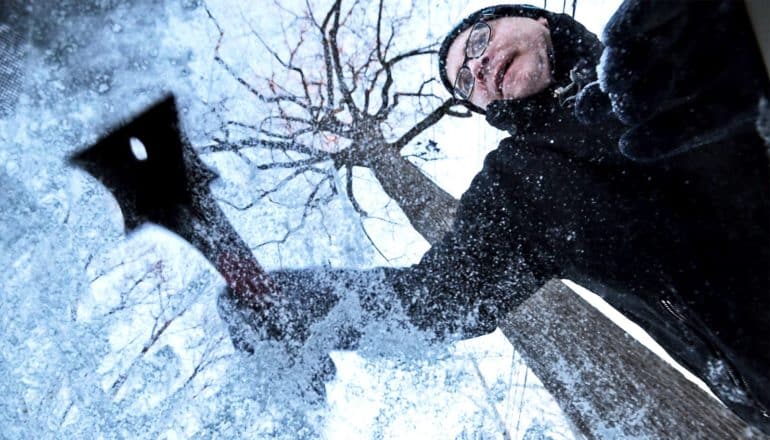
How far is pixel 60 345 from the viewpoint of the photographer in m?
2.42

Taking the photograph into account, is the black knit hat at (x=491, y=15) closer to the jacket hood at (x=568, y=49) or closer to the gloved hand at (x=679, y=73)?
the jacket hood at (x=568, y=49)

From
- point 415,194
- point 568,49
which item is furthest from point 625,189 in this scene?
point 415,194

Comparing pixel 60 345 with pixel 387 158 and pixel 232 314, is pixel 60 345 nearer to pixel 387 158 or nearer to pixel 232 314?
pixel 232 314

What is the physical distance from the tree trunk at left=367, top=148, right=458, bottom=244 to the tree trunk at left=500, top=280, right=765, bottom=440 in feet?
2.11

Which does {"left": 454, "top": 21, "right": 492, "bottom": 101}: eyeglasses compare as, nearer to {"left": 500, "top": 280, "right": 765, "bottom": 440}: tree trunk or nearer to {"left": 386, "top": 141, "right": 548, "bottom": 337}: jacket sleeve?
{"left": 386, "top": 141, "right": 548, "bottom": 337}: jacket sleeve

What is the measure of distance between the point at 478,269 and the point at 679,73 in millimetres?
1064

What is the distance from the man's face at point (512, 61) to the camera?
5.12 feet

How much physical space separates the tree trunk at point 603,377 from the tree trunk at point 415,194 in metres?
0.64

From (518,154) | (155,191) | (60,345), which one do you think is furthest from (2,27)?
(518,154)

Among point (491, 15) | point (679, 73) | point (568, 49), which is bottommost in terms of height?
point (679, 73)

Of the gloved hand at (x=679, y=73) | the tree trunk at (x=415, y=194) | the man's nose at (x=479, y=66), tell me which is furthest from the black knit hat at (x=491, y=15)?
the tree trunk at (x=415, y=194)

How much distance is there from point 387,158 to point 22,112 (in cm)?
192

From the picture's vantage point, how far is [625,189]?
1.35 m

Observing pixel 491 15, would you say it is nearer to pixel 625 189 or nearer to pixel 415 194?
pixel 625 189
